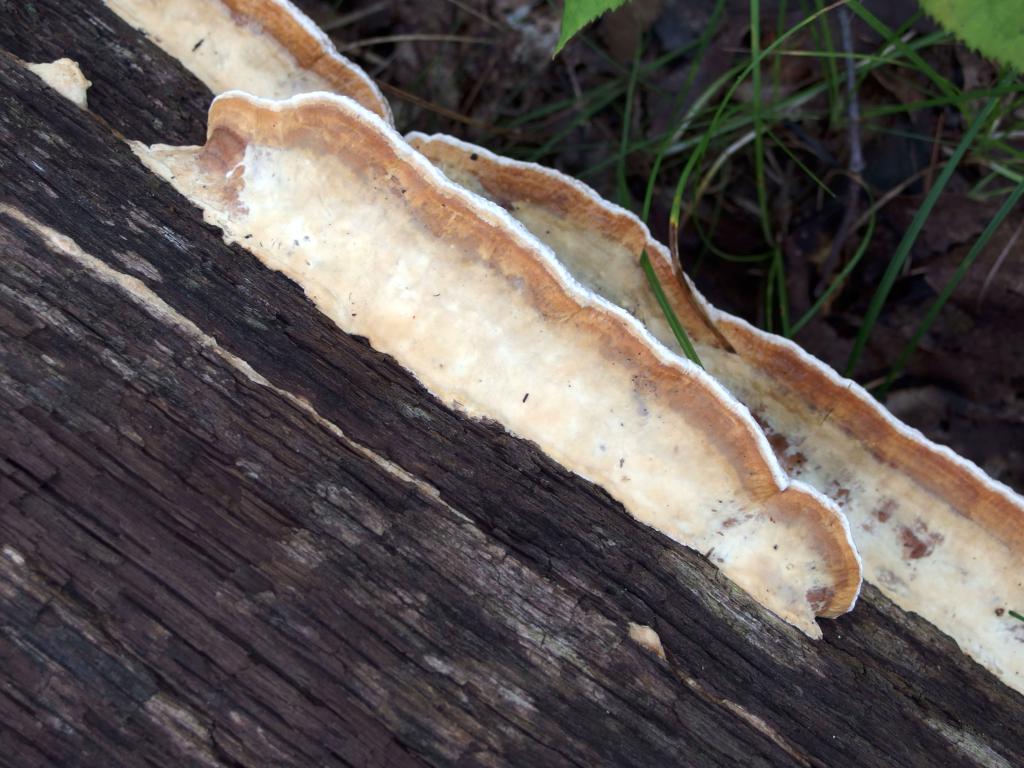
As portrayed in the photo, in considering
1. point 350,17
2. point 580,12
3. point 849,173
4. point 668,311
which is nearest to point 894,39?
point 849,173

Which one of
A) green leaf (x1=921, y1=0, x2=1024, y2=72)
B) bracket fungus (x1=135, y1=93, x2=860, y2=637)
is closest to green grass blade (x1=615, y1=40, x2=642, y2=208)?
green leaf (x1=921, y1=0, x2=1024, y2=72)

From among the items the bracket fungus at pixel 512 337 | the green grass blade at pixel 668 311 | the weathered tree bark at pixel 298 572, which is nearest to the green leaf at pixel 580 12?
the bracket fungus at pixel 512 337

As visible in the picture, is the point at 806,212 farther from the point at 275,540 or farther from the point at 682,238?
the point at 275,540

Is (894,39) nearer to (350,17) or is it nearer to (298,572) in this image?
(350,17)

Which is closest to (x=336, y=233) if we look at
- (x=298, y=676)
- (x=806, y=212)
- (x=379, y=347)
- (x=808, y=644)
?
(x=379, y=347)

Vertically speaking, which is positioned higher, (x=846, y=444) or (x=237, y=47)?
(x=846, y=444)

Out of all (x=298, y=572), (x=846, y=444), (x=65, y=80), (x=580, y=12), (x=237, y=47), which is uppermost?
(x=580, y=12)

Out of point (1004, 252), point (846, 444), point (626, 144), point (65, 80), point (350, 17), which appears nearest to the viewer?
point (65, 80)

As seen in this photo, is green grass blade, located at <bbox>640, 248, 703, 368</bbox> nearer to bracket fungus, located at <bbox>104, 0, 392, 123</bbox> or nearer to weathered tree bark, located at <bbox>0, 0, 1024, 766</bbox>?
weathered tree bark, located at <bbox>0, 0, 1024, 766</bbox>
